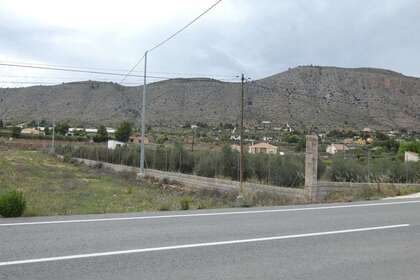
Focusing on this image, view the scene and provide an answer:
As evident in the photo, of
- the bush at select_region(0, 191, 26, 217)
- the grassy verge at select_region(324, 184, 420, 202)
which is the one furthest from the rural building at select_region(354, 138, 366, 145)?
the bush at select_region(0, 191, 26, 217)

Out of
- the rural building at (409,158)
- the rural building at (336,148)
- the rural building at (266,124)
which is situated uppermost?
the rural building at (266,124)

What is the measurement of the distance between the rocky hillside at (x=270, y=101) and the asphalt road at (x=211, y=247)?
4888 cm

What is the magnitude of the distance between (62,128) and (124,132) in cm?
2963

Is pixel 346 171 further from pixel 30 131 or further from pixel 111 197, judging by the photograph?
pixel 30 131

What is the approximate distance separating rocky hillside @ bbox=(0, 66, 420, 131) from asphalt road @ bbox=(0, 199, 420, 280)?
48.9 metres

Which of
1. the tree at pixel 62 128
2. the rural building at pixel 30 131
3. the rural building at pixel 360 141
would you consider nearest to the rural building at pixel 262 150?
the rural building at pixel 360 141

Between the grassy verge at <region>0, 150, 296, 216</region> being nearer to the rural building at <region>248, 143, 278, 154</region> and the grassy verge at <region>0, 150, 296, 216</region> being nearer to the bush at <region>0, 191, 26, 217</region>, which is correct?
the bush at <region>0, 191, 26, 217</region>

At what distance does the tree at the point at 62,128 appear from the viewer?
114 meters

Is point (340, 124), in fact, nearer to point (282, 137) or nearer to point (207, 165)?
point (282, 137)

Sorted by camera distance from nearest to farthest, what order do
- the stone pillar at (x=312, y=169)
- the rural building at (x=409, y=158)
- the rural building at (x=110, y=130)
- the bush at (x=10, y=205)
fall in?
1. the bush at (x=10, y=205)
2. the stone pillar at (x=312, y=169)
3. the rural building at (x=409, y=158)
4. the rural building at (x=110, y=130)

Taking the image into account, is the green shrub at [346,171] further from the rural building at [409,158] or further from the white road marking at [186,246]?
the white road marking at [186,246]

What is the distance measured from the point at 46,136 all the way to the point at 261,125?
7171 centimetres

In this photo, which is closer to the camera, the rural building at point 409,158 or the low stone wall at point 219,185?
the low stone wall at point 219,185

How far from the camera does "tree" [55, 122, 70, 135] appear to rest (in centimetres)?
11405
